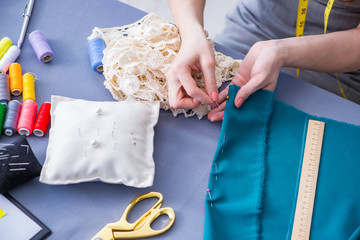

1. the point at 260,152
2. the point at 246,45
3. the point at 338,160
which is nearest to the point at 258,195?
the point at 260,152

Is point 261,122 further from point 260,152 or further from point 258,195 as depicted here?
point 258,195

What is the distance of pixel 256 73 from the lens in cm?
90

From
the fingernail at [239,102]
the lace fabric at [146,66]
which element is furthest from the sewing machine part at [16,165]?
the fingernail at [239,102]

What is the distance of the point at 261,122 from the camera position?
0.89m

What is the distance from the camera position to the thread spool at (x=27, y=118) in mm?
879

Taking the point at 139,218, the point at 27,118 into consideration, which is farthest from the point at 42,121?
the point at 139,218

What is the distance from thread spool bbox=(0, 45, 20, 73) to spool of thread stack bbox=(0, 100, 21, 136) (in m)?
0.14

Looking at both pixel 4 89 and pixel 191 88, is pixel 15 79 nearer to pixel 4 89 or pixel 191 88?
pixel 4 89

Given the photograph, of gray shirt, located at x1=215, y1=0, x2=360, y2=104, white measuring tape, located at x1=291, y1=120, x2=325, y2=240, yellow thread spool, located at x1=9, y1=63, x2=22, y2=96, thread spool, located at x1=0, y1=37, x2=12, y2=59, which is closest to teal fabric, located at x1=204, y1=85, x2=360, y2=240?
white measuring tape, located at x1=291, y1=120, x2=325, y2=240

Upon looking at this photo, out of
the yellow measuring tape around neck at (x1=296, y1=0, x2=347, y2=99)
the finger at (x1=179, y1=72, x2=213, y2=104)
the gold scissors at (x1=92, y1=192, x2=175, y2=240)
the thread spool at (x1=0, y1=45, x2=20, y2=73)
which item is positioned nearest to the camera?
the gold scissors at (x1=92, y1=192, x2=175, y2=240)

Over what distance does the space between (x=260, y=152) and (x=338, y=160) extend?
0.20m

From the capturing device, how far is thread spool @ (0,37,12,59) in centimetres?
102

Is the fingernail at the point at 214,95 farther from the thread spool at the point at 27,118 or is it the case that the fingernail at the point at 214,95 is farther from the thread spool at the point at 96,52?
the thread spool at the point at 27,118

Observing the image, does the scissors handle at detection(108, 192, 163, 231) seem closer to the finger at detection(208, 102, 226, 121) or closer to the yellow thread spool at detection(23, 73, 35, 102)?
the finger at detection(208, 102, 226, 121)
